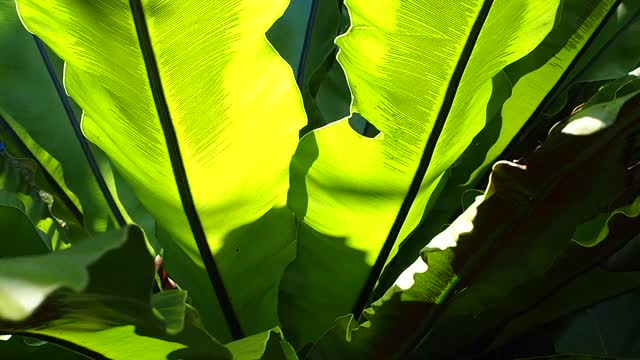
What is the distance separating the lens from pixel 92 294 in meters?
0.45

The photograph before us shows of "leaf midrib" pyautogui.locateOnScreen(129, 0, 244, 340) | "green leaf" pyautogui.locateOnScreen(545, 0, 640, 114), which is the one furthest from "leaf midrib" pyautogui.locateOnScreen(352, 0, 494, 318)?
"green leaf" pyautogui.locateOnScreen(545, 0, 640, 114)

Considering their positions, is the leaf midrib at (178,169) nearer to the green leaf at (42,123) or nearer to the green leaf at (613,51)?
the green leaf at (42,123)

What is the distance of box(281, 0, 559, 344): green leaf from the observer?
0.71 metres

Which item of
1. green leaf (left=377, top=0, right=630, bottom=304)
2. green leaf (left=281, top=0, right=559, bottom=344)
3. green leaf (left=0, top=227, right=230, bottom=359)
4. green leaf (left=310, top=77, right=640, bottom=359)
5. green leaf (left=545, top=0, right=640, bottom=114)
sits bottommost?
green leaf (left=0, top=227, right=230, bottom=359)

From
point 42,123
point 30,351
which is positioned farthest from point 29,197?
point 30,351

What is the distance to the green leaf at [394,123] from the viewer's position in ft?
2.32

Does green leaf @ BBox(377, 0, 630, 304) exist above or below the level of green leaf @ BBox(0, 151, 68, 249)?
above

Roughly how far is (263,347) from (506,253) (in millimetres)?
211

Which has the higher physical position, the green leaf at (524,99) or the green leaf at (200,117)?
the green leaf at (524,99)

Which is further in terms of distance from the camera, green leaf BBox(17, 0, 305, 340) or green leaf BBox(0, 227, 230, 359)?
green leaf BBox(17, 0, 305, 340)

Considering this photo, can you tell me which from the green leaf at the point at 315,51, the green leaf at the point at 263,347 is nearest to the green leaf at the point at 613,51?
the green leaf at the point at 315,51

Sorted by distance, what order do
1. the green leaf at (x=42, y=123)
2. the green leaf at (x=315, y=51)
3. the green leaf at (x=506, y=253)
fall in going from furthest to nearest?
the green leaf at (x=315, y=51), the green leaf at (x=42, y=123), the green leaf at (x=506, y=253)

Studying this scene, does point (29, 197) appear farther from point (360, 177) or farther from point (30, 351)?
point (360, 177)

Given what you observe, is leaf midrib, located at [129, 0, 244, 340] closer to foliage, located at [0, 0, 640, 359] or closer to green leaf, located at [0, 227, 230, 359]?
foliage, located at [0, 0, 640, 359]
